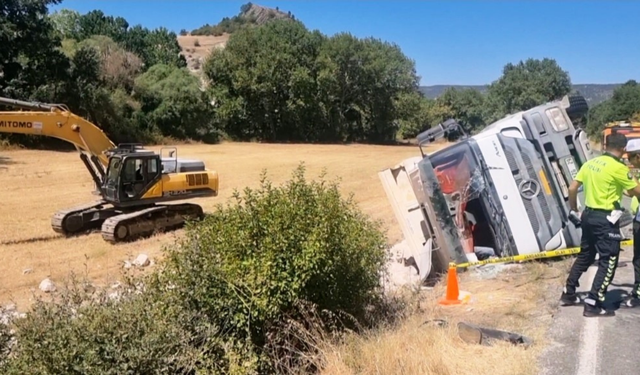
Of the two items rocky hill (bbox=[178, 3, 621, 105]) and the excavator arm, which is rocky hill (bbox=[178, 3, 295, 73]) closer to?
Result: rocky hill (bbox=[178, 3, 621, 105])

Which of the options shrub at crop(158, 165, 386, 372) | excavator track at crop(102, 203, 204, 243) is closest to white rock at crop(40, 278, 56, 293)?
excavator track at crop(102, 203, 204, 243)

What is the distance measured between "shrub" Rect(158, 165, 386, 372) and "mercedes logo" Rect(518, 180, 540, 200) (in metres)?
2.99

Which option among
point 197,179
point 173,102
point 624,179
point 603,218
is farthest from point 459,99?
point 603,218

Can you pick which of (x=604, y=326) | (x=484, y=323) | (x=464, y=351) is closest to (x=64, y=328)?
(x=464, y=351)

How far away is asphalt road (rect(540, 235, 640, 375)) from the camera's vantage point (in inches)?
201

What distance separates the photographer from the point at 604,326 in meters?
6.08

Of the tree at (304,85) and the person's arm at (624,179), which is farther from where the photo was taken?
the tree at (304,85)

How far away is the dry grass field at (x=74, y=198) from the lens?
38.7ft

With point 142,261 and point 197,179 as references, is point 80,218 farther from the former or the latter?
point 142,261

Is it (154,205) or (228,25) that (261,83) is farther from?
(228,25)

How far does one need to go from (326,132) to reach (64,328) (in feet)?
182

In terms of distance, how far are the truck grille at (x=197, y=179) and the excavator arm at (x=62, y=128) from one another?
6.52 feet

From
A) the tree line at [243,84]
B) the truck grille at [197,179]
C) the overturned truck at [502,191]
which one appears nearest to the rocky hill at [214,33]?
the tree line at [243,84]

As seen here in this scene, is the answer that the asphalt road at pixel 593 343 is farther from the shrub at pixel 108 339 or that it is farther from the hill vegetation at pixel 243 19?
the hill vegetation at pixel 243 19
